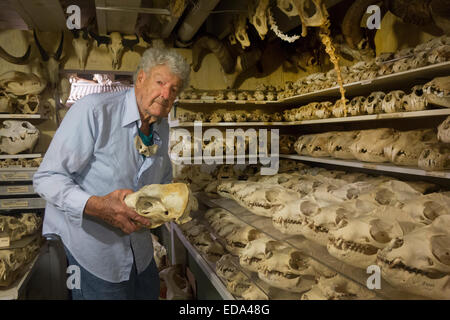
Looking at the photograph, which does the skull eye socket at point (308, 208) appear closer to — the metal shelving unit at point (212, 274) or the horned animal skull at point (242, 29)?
the metal shelving unit at point (212, 274)

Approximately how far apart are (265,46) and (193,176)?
7.02 feet

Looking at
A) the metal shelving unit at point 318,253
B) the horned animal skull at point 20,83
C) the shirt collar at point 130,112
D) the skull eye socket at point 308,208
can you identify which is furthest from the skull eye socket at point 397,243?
the horned animal skull at point 20,83

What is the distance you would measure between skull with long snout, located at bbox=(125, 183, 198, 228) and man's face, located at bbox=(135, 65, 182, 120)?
0.39m

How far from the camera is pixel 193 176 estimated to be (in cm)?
439

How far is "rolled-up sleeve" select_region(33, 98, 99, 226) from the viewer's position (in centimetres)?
161

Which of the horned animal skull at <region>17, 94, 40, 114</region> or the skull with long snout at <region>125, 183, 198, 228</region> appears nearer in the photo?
the skull with long snout at <region>125, 183, 198, 228</region>

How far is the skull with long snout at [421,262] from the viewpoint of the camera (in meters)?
1.23

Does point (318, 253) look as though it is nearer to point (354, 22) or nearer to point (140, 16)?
point (354, 22)

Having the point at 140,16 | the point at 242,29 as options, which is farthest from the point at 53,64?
the point at 242,29

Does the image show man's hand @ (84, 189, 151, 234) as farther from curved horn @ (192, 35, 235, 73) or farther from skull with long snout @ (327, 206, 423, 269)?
curved horn @ (192, 35, 235, 73)

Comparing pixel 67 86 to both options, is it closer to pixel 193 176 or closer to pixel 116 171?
pixel 193 176

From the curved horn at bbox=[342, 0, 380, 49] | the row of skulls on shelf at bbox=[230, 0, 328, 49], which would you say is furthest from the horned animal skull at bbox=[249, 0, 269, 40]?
the curved horn at bbox=[342, 0, 380, 49]

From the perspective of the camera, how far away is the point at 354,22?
3.42 meters
